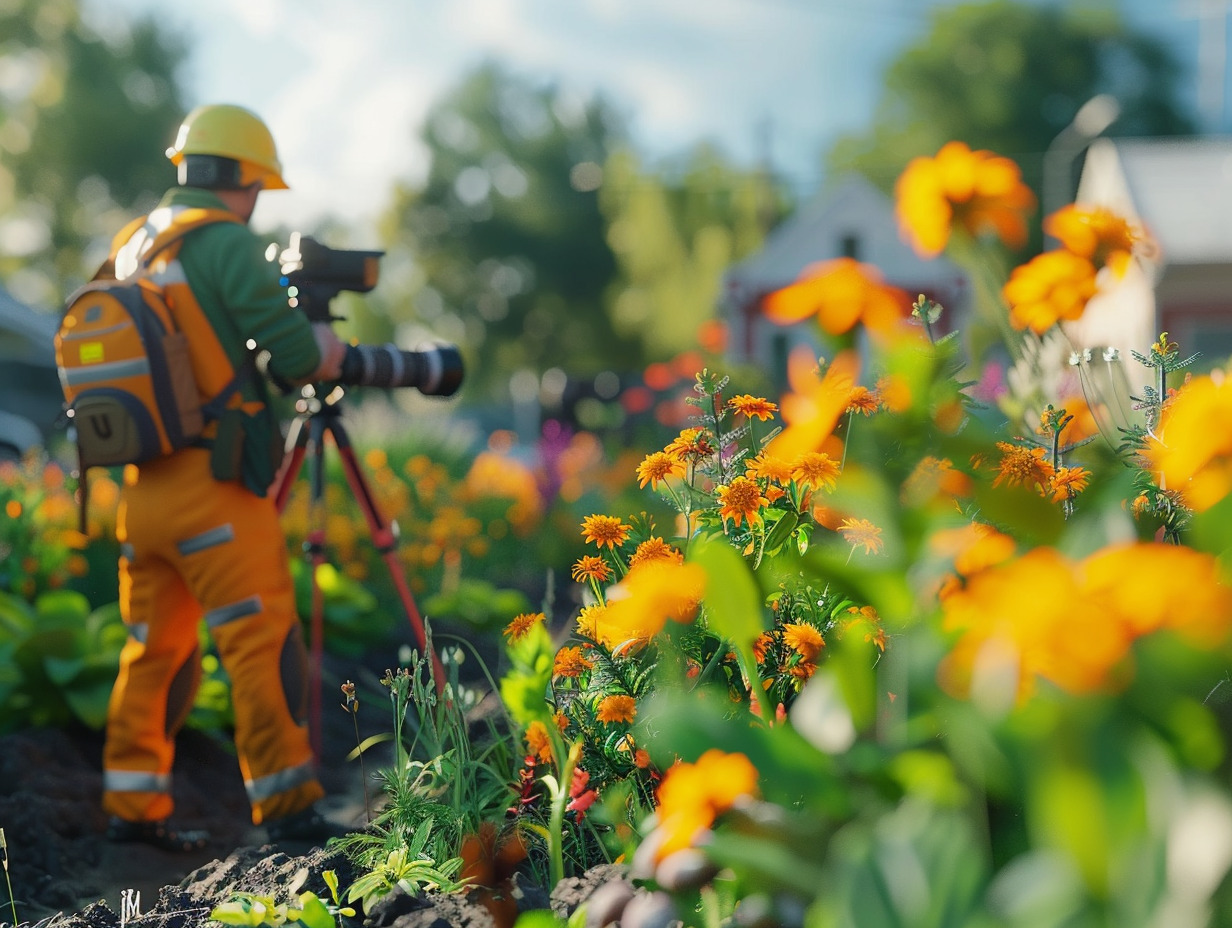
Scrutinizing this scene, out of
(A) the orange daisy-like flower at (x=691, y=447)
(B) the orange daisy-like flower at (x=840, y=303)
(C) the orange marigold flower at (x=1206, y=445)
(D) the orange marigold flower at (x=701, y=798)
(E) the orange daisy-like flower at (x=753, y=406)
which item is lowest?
(D) the orange marigold flower at (x=701, y=798)

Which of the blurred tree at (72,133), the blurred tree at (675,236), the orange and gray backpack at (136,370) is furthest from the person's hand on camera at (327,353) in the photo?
the blurred tree at (675,236)

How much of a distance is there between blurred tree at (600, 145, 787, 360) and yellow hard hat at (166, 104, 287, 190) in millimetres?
30993

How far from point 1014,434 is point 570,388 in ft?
55.0

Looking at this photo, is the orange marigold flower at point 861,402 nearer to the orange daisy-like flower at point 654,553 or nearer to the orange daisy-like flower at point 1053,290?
the orange daisy-like flower at point 654,553

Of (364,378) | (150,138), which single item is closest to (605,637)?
(364,378)

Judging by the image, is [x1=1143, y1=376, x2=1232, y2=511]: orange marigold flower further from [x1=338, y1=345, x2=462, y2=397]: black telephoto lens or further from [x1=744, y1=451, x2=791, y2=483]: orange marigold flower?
[x1=338, y1=345, x2=462, y2=397]: black telephoto lens

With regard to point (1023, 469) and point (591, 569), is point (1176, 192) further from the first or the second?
point (591, 569)

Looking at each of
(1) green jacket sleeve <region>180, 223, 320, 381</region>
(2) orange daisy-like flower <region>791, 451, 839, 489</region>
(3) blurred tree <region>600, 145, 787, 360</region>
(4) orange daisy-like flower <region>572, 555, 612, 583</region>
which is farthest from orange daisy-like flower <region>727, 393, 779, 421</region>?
(3) blurred tree <region>600, 145, 787, 360</region>

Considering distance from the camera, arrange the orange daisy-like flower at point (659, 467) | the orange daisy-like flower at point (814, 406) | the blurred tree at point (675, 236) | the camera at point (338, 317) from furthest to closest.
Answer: the blurred tree at point (675, 236) → the camera at point (338, 317) → the orange daisy-like flower at point (659, 467) → the orange daisy-like flower at point (814, 406)

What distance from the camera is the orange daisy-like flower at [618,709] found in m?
1.88

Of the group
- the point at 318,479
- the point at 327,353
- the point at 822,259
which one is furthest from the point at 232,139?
the point at 822,259

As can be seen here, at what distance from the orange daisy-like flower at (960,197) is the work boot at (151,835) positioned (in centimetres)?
233

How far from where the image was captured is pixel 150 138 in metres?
28.0

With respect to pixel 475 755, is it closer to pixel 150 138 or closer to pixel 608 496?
pixel 608 496
